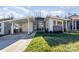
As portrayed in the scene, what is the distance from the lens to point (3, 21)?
13.0m

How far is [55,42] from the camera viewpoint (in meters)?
13.0

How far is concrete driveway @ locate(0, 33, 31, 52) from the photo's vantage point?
12898 millimetres

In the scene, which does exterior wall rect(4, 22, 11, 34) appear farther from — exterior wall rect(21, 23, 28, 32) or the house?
exterior wall rect(21, 23, 28, 32)

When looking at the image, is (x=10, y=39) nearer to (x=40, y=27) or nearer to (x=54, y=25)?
(x=40, y=27)

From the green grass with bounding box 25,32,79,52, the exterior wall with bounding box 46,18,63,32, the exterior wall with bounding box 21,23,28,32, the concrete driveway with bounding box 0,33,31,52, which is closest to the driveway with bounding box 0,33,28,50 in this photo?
the concrete driveway with bounding box 0,33,31,52

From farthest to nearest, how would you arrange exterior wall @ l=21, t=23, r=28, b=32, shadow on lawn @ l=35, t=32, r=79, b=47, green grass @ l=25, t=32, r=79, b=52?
exterior wall @ l=21, t=23, r=28, b=32 → shadow on lawn @ l=35, t=32, r=79, b=47 → green grass @ l=25, t=32, r=79, b=52

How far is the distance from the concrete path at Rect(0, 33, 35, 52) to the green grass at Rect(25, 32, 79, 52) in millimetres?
158

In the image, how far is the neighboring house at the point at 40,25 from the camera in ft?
42.8

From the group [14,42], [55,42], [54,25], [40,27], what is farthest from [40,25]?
[14,42]

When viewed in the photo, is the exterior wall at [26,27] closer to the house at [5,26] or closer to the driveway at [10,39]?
the driveway at [10,39]

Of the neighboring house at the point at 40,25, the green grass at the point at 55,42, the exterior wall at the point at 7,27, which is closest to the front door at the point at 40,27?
the neighboring house at the point at 40,25

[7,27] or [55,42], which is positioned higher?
[7,27]

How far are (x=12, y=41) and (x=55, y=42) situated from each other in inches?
47.1
